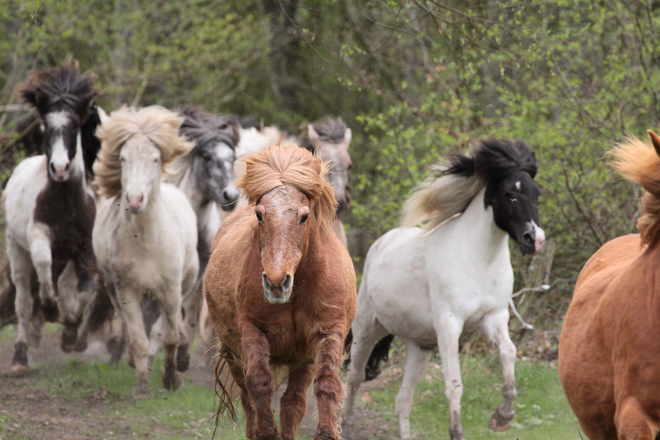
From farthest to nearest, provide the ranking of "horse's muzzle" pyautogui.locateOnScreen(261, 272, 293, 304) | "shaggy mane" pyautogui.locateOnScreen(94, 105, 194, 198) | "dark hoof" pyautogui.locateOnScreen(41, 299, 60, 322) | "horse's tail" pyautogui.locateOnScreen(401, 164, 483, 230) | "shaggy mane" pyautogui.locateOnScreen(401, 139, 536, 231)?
"dark hoof" pyautogui.locateOnScreen(41, 299, 60, 322) → "shaggy mane" pyautogui.locateOnScreen(94, 105, 194, 198) → "horse's tail" pyautogui.locateOnScreen(401, 164, 483, 230) → "shaggy mane" pyautogui.locateOnScreen(401, 139, 536, 231) → "horse's muzzle" pyautogui.locateOnScreen(261, 272, 293, 304)

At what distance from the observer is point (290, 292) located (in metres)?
3.72

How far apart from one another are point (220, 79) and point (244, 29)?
4.13 ft

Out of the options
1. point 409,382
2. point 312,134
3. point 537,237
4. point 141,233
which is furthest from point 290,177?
point 312,134

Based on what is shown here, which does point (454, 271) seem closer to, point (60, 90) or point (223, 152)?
point (223, 152)

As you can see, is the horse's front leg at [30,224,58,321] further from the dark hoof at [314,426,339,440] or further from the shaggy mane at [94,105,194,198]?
the dark hoof at [314,426,339,440]

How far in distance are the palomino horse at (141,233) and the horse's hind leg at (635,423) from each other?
5.05 m

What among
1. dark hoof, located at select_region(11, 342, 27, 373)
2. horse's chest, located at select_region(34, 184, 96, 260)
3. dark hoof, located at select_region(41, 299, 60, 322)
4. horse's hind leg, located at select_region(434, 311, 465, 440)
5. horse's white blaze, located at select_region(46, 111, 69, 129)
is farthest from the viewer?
dark hoof, located at select_region(11, 342, 27, 373)

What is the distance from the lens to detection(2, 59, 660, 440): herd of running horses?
3.63 metres

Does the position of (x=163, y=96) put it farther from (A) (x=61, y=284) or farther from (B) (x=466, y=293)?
(B) (x=466, y=293)

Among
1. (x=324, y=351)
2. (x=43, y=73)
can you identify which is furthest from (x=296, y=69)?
Answer: (x=324, y=351)

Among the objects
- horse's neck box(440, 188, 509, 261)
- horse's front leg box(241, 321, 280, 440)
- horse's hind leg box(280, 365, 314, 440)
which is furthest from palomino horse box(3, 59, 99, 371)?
horse's front leg box(241, 321, 280, 440)

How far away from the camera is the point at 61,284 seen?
8711 mm

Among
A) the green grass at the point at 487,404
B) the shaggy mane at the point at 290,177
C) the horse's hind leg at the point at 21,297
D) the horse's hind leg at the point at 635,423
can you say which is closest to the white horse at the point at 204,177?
the horse's hind leg at the point at 21,297

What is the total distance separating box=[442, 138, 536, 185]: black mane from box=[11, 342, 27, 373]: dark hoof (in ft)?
17.7
